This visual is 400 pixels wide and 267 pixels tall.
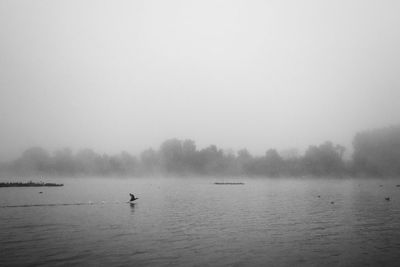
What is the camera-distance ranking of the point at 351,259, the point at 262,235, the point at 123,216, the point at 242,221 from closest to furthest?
the point at 351,259, the point at 262,235, the point at 242,221, the point at 123,216

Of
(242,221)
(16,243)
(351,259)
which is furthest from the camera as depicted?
(242,221)

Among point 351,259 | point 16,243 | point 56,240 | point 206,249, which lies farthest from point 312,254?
point 16,243

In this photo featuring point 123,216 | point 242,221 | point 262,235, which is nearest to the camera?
point 262,235

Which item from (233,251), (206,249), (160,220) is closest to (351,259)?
(233,251)

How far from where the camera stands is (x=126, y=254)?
87.6ft

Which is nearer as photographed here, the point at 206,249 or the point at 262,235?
the point at 206,249

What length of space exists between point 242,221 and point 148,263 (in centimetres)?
2509

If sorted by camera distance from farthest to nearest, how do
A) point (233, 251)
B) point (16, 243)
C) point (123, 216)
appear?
point (123, 216) → point (16, 243) → point (233, 251)

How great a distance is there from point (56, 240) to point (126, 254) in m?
10.0

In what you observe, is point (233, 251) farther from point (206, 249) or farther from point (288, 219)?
point (288, 219)

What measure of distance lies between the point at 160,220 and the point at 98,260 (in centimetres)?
2298

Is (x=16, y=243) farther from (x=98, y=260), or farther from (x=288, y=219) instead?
(x=288, y=219)

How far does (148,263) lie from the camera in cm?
2398

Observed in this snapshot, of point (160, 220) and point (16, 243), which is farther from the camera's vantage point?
point (160, 220)
